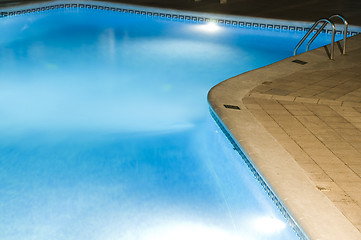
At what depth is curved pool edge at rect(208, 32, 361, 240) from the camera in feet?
8.41

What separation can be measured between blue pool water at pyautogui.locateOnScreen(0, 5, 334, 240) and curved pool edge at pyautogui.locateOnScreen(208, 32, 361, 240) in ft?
0.39

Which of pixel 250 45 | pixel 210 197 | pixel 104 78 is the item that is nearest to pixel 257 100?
pixel 210 197

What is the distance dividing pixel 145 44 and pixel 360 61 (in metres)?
3.23

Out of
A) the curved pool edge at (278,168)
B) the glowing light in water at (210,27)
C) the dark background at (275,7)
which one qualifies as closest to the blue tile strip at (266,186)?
the curved pool edge at (278,168)

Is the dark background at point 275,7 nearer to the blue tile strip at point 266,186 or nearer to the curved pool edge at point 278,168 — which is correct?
the curved pool edge at point 278,168

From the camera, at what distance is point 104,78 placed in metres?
6.16

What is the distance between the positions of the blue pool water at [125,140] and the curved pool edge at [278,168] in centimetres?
12

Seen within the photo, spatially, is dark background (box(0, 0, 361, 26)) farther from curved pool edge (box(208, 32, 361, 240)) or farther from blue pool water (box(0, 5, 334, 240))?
curved pool edge (box(208, 32, 361, 240))

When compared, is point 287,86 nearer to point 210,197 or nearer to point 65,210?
point 210,197

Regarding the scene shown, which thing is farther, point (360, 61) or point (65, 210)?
point (360, 61)

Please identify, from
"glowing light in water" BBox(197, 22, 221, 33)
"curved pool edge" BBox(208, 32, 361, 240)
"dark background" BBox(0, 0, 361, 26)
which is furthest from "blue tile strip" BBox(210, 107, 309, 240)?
"dark background" BBox(0, 0, 361, 26)

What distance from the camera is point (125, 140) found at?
4.39 m

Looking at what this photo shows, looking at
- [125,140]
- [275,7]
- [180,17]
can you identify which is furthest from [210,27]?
[125,140]

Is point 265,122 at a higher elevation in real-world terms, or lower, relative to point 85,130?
higher
